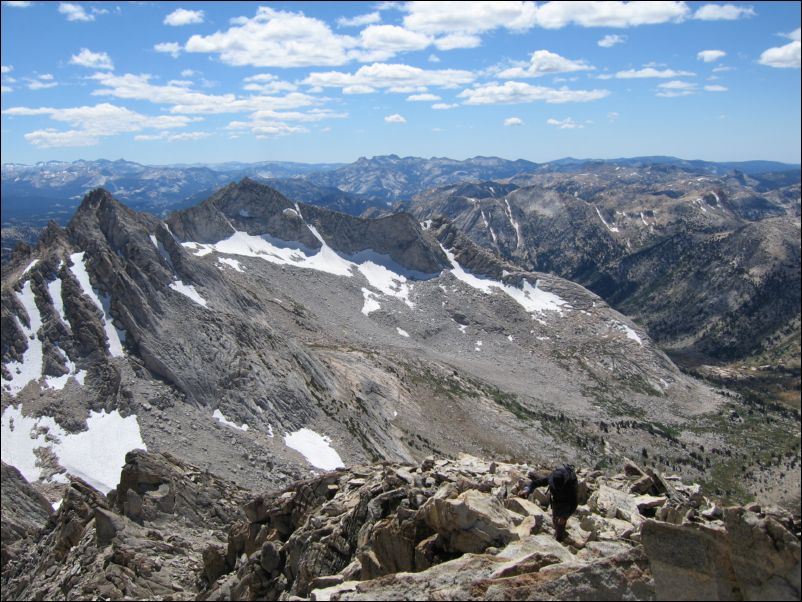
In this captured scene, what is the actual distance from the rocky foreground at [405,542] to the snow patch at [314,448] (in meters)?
24.5

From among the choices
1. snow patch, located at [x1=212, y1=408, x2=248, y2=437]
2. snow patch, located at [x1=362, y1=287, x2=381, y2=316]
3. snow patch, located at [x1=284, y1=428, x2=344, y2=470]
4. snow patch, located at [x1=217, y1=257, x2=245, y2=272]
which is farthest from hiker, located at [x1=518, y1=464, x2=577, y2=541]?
snow patch, located at [x1=362, y1=287, x2=381, y2=316]

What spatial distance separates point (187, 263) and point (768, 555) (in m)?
91.6

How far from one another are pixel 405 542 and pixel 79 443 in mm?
47989

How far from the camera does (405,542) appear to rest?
20.1m

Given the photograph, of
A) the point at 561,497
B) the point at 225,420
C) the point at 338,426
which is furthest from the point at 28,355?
the point at 561,497

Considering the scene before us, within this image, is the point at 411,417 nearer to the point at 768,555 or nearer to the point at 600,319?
the point at 768,555

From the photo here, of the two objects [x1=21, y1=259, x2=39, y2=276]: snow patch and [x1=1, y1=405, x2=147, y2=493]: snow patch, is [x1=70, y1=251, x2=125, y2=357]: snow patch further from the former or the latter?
[x1=1, y1=405, x2=147, y2=493]: snow patch

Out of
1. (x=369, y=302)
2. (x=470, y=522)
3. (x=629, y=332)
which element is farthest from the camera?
(x=629, y=332)

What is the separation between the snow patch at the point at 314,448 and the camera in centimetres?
6625

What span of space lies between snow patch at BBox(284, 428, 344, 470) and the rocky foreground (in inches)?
964

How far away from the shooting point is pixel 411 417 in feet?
305

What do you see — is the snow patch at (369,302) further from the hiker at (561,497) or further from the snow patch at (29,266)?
the hiker at (561,497)

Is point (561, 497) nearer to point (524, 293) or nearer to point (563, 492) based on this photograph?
point (563, 492)

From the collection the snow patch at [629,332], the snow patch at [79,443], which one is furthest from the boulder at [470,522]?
the snow patch at [629,332]
